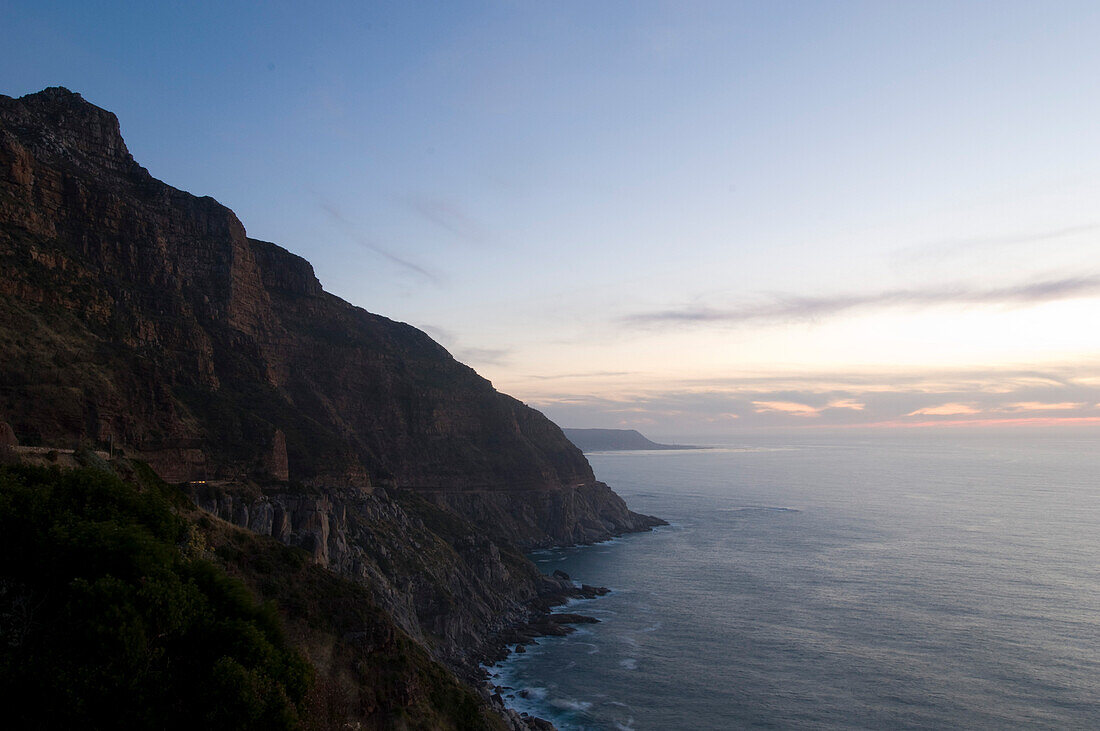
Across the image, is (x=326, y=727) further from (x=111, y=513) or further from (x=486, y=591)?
(x=486, y=591)

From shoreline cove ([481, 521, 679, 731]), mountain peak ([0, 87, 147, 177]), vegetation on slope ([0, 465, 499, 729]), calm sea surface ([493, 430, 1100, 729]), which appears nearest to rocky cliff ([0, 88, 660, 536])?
mountain peak ([0, 87, 147, 177])

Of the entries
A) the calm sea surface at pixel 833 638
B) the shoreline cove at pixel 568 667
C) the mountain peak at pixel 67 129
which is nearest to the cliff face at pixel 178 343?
the mountain peak at pixel 67 129

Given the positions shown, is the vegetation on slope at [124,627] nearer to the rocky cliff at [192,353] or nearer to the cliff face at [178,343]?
the rocky cliff at [192,353]

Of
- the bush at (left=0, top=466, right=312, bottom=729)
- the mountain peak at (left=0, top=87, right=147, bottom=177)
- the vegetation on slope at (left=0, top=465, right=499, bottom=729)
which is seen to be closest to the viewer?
the bush at (left=0, top=466, right=312, bottom=729)

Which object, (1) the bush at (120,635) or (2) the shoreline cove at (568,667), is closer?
(1) the bush at (120,635)

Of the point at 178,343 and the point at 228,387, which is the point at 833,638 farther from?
the point at 178,343

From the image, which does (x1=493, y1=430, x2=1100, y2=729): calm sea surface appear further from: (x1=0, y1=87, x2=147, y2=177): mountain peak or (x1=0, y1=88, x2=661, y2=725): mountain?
(x1=0, y1=87, x2=147, y2=177): mountain peak
